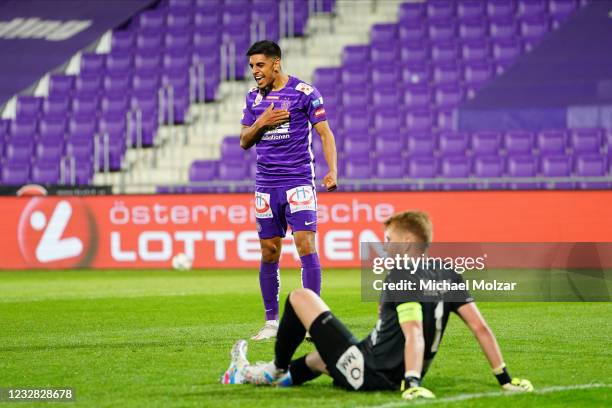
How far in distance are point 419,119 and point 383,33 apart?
3.06 meters

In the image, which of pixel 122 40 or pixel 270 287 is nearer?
pixel 270 287

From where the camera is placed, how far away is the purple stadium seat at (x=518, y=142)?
64.6 ft

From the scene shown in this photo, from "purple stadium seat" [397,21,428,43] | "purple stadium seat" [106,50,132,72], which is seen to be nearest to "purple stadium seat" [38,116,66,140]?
"purple stadium seat" [106,50,132,72]

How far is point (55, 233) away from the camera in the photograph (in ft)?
59.2

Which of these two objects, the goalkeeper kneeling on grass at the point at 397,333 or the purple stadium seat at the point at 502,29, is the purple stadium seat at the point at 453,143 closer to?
the purple stadium seat at the point at 502,29

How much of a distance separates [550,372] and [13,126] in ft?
59.8

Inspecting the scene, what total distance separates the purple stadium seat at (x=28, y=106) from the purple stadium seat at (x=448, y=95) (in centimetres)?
826

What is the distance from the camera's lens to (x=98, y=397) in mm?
5668

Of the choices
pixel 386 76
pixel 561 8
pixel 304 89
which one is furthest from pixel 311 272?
pixel 561 8

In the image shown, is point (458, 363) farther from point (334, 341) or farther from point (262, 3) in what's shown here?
point (262, 3)

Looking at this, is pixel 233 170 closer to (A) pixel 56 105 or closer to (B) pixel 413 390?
(A) pixel 56 105

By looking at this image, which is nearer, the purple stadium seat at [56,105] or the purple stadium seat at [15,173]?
the purple stadium seat at [15,173]

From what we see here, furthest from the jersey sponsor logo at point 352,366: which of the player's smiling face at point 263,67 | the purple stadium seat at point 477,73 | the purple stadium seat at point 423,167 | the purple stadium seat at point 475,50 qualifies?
the purple stadium seat at point 475,50

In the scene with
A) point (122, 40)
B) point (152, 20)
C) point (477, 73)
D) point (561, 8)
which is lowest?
point (477, 73)
